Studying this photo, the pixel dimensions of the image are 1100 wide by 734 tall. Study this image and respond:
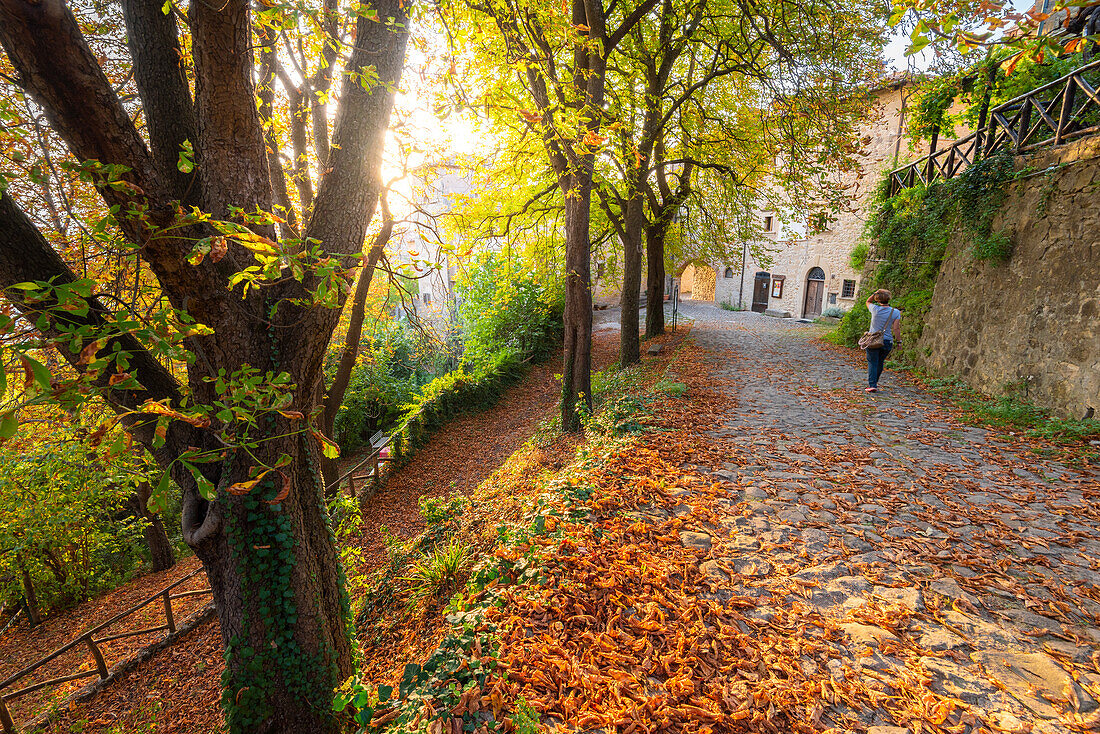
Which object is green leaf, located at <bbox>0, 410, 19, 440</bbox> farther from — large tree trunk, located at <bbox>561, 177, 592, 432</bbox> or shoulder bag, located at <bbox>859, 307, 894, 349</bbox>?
shoulder bag, located at <bbox>859, 307, 894, 349</bbox>

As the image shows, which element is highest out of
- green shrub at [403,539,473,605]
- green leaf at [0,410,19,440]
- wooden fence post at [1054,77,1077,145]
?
wooden fence post at [1054,77,1077,145]

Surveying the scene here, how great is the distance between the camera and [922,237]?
32.9 ft

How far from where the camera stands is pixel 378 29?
3314mm

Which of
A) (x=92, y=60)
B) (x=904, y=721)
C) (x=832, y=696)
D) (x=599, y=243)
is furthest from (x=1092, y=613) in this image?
(x=599, y=243)

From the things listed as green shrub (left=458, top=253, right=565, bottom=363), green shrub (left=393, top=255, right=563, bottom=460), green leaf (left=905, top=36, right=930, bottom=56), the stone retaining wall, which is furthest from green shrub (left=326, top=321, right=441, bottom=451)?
green leaf (left=905, top=36, right=930, bottom=56)

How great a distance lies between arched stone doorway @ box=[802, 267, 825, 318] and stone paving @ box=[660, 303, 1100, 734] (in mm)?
20558

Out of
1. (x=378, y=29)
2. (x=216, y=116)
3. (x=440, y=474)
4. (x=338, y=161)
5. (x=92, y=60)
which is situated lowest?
(x=440, y=474)

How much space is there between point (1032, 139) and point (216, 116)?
1117 centimetres

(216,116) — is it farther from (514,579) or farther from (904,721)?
(904,721)

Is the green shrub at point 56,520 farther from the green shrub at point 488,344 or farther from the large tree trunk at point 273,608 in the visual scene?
the large tree trunk at point 273,608

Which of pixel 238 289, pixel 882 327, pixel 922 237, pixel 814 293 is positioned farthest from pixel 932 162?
pixel 814 293

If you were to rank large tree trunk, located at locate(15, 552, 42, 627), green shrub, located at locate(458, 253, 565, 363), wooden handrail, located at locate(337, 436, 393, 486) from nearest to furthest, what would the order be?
1. wooden handrail, located at locate(337, 436, 393, 486)
2. large tree trunk, located at locate(15, 552, 42, 627)
3. green shrub, located at locate(458, 253, 565, 363)

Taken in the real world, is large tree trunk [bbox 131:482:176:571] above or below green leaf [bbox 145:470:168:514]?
below

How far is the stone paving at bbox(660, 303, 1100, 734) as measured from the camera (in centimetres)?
242
